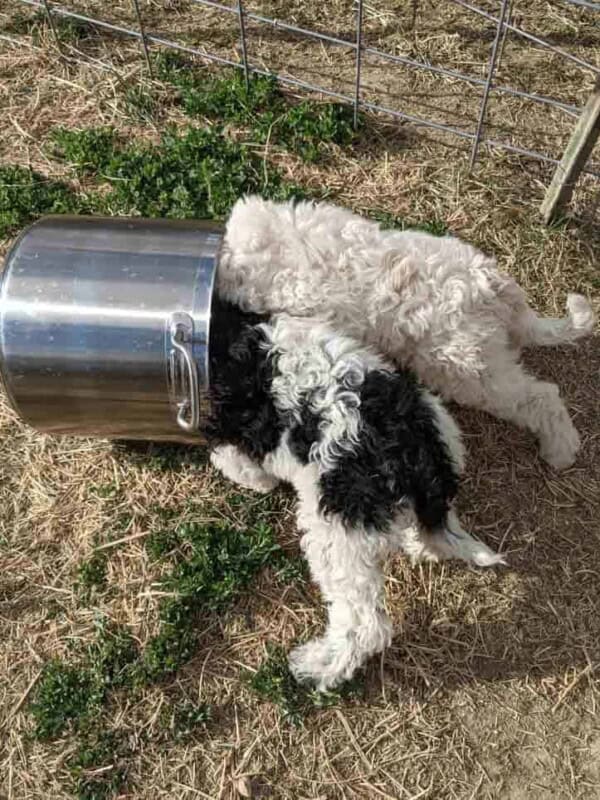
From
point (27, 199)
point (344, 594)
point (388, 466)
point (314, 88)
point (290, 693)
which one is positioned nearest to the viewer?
point (388, 466)

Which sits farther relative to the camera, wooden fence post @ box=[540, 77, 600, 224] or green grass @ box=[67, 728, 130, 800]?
wooden fence post @ box=[540, 77, 600, 224]

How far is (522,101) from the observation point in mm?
4883

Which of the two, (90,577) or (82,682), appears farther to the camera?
(90,577)

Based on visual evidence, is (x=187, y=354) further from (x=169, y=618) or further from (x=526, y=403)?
(x=526, y=403)

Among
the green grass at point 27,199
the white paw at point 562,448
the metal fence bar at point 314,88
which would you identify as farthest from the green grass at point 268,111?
the white paw at point 562,448

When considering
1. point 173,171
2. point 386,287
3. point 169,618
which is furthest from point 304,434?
point 173,171

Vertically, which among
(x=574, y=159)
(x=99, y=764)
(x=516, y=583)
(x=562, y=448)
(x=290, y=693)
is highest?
(x=574, y=159)

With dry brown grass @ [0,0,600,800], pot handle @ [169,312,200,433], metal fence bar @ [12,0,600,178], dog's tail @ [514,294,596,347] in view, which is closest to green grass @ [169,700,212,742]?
dry brown grass @ [0,0,600,800]

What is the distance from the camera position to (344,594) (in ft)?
9.64

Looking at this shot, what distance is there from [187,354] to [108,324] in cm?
40

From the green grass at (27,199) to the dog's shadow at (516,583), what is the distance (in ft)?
8.39

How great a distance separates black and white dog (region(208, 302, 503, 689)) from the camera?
8.92 feet

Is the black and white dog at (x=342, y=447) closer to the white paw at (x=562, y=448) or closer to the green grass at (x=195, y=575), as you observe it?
the green grass at (x=195, y=575)

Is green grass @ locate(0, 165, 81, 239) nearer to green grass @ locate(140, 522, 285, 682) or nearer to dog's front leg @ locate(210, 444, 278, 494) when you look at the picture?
dog's front leg @ locate(210, 444, 278, 494)
